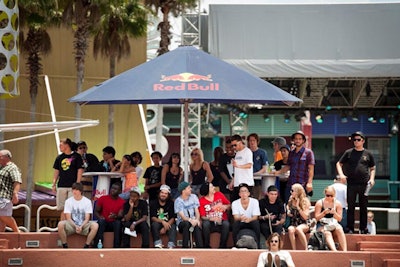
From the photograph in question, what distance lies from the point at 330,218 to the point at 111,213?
3.18 metres

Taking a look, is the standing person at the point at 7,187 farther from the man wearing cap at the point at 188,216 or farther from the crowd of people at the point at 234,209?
the man wearing cap at the point at 188,216

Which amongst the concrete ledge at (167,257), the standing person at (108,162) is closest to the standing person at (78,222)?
the concrete ledge at (167,257)

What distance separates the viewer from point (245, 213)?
50.1 feet

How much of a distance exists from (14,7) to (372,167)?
8944mm

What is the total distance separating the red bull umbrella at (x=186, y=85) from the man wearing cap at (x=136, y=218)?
4.88ft

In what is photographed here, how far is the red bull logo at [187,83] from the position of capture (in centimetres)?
1559

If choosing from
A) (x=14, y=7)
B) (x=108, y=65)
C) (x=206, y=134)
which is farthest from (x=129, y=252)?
(x=206, y=134)

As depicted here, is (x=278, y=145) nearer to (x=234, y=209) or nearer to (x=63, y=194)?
(x=234, y=209)

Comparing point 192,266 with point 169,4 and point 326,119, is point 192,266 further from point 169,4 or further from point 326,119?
point 326,119

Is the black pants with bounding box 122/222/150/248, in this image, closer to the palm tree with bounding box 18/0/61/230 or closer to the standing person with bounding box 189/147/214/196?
the standing person with bounding box 189/147/214/196

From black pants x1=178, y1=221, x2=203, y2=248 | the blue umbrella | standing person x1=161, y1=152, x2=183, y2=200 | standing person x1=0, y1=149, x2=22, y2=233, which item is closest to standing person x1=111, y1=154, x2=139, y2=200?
standing person x1=161, y1=152, x2=183, y2=200

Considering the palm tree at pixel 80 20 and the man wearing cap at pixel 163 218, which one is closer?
the man wearing cap at pixel 163 218

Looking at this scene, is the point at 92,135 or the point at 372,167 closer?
the point at 372,167

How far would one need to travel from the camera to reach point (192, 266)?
14.6 metres
